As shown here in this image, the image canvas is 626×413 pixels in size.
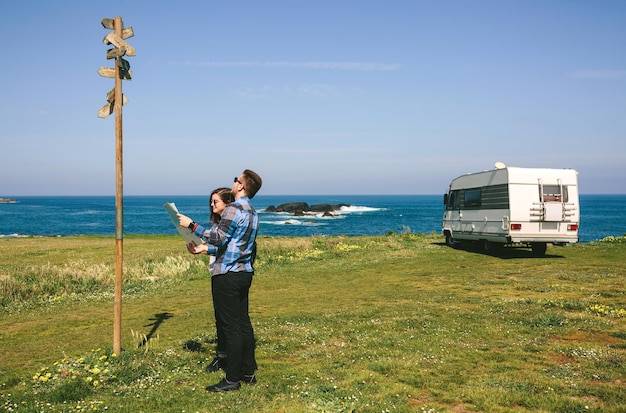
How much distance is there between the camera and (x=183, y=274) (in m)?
→ 20.4

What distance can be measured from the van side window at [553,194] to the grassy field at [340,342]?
3.46 meters

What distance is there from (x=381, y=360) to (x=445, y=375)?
3.48ft

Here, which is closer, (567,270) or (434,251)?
(567,270)

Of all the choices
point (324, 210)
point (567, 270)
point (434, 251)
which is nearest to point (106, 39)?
point (567, 270)

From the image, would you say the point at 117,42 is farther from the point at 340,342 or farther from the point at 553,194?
the point at 553,194

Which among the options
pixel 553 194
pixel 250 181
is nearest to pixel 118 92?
pixel 250 181

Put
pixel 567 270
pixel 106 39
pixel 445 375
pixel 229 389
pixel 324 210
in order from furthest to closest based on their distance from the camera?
pixel 324 210 → pixel 567 270 → pixel 106 39 → pixel 445 375 → pixel 229 389

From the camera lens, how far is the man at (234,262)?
251 inches

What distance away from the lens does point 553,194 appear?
21.8 meters

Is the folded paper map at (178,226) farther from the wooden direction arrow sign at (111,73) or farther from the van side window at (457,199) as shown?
the van side window at (457,199)

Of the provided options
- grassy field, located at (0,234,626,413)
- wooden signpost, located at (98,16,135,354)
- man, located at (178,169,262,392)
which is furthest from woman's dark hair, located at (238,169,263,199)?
grassy field, located at (0,234,626,413)

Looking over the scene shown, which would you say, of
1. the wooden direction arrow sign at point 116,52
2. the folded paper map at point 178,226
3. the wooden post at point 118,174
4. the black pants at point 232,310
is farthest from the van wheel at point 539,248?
the wooden direction arrow sign at point 116,52

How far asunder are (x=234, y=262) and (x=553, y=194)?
1951 cm

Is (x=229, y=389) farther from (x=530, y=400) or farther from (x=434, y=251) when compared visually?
(x=434, y=251)
